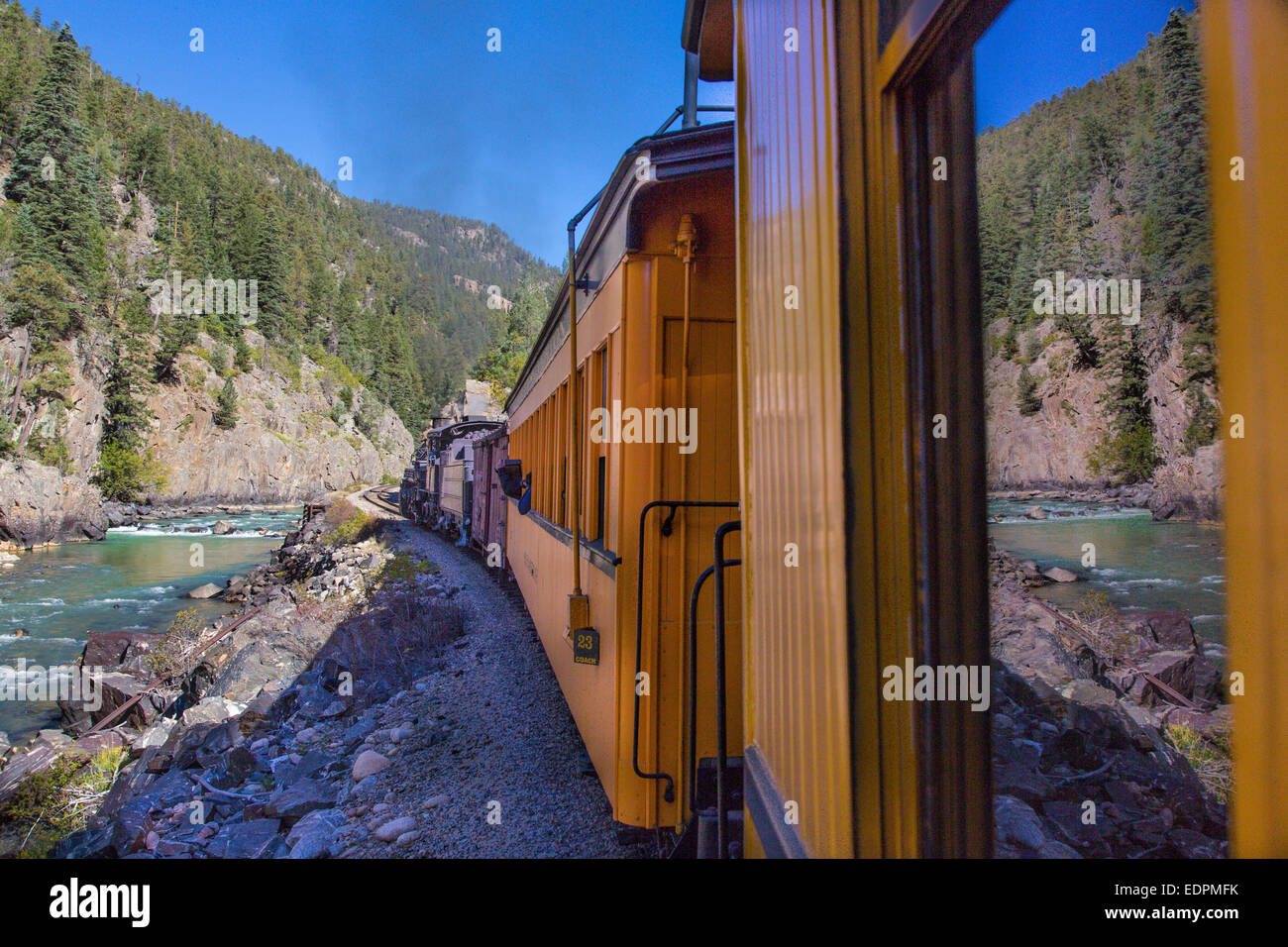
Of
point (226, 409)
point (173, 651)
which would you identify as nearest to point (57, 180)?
point (226, 409)

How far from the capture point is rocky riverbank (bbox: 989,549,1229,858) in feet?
8.92

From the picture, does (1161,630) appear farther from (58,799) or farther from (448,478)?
(448,478)

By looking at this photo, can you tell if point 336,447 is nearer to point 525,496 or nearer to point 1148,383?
point 525,496

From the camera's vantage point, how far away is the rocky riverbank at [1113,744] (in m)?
2.72

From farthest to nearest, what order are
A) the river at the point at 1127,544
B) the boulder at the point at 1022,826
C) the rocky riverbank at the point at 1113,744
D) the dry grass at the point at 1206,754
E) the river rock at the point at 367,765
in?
the river rock at the point at 367,765 → the dry grass at the point at 1206,754 → the rocky riverbank at the point at 1113,744 → the boulder at the point at 1022,826 → the river at the point at 1127,544

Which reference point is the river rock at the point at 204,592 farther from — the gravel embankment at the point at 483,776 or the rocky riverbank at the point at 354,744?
the gravel embankment at the point at 483,776

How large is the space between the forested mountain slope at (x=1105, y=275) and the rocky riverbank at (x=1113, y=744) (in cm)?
57

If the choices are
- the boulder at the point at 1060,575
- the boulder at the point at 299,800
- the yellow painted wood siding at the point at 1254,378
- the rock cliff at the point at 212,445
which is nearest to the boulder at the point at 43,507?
the rock cliff at the point at 212,445

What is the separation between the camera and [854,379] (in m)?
1.28

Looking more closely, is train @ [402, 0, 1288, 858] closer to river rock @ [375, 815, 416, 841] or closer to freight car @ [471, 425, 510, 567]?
river rock @ [375, 815, 416, 841]

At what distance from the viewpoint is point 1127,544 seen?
1.78m

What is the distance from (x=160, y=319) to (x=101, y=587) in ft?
161

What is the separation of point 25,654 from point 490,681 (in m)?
16.8
